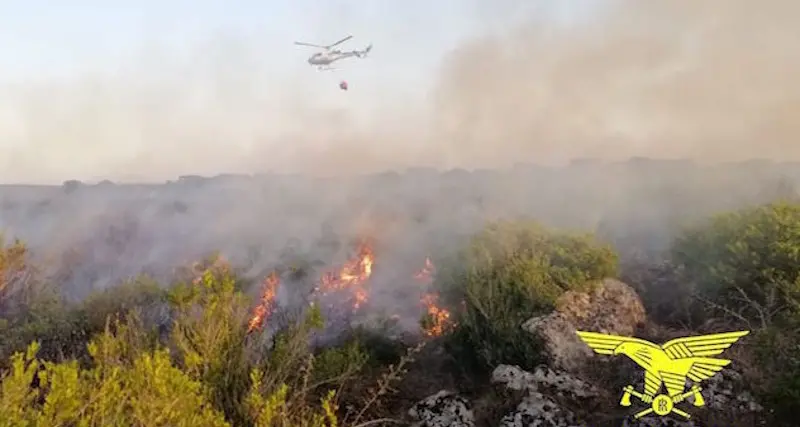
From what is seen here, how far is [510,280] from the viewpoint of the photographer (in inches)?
501

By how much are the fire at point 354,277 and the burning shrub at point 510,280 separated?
6170 millimetres

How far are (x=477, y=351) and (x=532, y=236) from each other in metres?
3.98

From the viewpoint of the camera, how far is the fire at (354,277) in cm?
2131

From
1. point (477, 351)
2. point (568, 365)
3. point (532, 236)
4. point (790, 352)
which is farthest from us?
point (532, 236)

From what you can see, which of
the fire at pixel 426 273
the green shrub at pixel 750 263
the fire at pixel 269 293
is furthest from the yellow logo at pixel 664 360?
the fire at pixel 426 273

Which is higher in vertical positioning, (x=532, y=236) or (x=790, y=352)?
(x=532, y=236)

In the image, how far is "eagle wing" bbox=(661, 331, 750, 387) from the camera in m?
7.07

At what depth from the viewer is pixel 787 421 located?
7805 millimetres

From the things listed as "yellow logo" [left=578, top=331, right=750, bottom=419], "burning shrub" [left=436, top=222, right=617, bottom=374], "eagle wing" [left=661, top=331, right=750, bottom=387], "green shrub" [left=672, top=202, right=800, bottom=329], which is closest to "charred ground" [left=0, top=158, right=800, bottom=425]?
"burning shrub" [left=436, top=222, right=617, bottom=374]

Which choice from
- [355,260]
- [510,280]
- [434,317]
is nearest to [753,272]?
[510,280]

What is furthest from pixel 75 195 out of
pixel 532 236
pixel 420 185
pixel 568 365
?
pixel 568 365

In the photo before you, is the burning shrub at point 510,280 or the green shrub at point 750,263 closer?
the burning shrub at point 510,280

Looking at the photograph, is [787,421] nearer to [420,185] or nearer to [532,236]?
[532,236]

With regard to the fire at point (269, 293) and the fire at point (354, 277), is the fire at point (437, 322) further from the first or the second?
the fire at point (354, 277)
